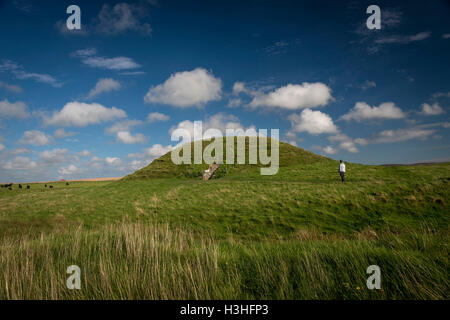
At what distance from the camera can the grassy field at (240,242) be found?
5445 mm

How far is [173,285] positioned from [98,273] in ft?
8.70

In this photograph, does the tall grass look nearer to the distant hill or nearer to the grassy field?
the grassy field

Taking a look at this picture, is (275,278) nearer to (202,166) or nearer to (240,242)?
(240,242)

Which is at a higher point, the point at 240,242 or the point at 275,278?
the point at 275,278

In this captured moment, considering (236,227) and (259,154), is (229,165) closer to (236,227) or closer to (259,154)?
(259,154)

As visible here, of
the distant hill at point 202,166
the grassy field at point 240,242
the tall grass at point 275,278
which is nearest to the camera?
the tall grass at point 275,278

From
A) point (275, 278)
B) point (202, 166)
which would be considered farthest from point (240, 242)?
point (202, 166)

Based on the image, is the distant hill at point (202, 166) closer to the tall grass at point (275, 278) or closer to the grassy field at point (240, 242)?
the grassy field at point (240, 242)

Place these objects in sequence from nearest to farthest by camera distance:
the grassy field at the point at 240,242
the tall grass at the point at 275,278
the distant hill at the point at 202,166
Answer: the tall grass at the point at 275,278, the grassy field at the point at 240,242, the distant hill at the point at 202,166

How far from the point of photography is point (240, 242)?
11.1m

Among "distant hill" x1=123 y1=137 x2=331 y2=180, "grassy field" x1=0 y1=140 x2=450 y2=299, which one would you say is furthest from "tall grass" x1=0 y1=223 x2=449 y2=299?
"distant hill" x1=123 y1=137 x2=331 y2=180

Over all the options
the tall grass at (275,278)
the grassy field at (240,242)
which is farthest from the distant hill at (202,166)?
the tall grass at (275,278)

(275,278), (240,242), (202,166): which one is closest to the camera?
(275,278)

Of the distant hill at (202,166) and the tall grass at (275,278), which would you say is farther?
the distant hill at (202,166)
